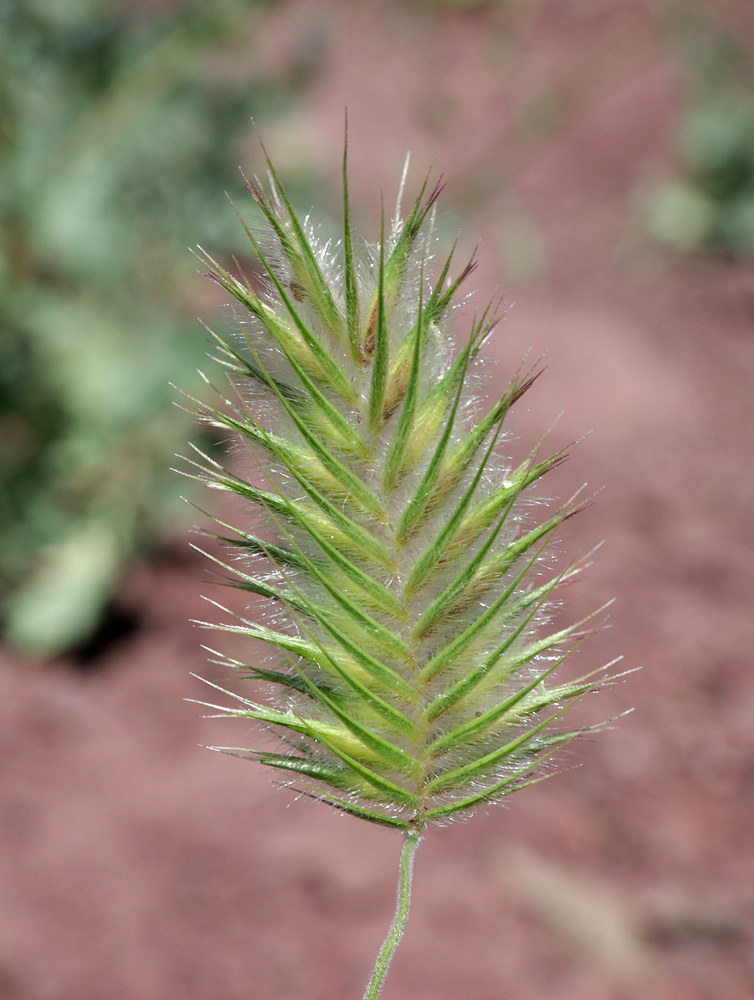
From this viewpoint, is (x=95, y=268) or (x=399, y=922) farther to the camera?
(x=95, y=268)

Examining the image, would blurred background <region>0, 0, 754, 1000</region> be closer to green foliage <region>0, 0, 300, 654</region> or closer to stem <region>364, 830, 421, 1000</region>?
green foliage <region>0, 0, 300, 654</region>

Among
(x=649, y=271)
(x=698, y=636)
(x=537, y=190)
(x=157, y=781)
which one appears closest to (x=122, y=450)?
(x=157, y=781)

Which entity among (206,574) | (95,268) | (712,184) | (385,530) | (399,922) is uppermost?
(712,184)

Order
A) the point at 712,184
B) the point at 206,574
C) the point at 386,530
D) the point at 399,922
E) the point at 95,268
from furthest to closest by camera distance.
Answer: the point at 712,184, the point at 95,268, the point at 206,574, the point at 386,530, the point at 399,922

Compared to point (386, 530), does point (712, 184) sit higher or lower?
higher

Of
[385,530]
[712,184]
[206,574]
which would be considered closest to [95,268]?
[206,574]

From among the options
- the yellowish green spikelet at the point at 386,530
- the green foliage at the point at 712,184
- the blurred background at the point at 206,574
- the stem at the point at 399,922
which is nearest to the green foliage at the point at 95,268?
the blurred background at the point at 206,574

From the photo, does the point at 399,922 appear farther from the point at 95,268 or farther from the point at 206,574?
the point at 95,268

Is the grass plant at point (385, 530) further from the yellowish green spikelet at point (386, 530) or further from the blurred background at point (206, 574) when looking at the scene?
the blurred background at point (206, 574)
